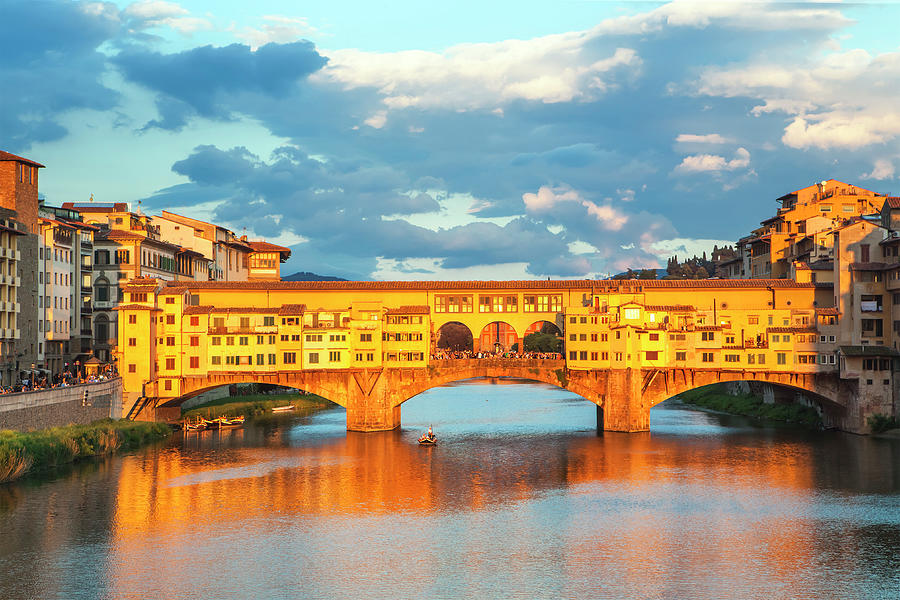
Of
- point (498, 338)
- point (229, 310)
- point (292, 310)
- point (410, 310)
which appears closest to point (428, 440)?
point (410, 310)

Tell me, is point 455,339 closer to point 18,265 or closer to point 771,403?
point 771,403

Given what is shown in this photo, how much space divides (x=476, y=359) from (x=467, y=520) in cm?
3158

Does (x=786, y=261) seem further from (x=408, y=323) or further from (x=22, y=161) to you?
(x=22, y=161)

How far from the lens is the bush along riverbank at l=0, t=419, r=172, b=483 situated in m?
53.3

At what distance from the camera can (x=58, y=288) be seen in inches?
3191

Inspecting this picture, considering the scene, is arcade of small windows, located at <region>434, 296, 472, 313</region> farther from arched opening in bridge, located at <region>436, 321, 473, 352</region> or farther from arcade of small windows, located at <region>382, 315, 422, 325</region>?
arched opening in bridge, located at <region>436, 321, 473, 352</region>

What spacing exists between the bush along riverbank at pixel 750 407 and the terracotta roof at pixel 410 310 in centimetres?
3187

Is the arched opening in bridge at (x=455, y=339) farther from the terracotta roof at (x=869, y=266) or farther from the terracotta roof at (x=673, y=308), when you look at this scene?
the terracotta roof at (x=869, y=266)

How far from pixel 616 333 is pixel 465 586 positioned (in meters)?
41.8

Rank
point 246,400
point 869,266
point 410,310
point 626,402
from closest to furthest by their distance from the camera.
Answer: point 869,266 → point 626,402 → point 410,310 → point 246,400

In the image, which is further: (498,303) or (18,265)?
(498,303)

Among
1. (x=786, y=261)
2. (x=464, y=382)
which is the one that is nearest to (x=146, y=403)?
(x=786, y=261)

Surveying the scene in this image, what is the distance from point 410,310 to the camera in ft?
258

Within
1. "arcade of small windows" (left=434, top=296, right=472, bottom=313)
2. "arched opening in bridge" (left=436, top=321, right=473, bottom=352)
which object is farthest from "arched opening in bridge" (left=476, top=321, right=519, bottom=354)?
"arcade of small windows" (left=434, top=296, right=472, bottom=313)
